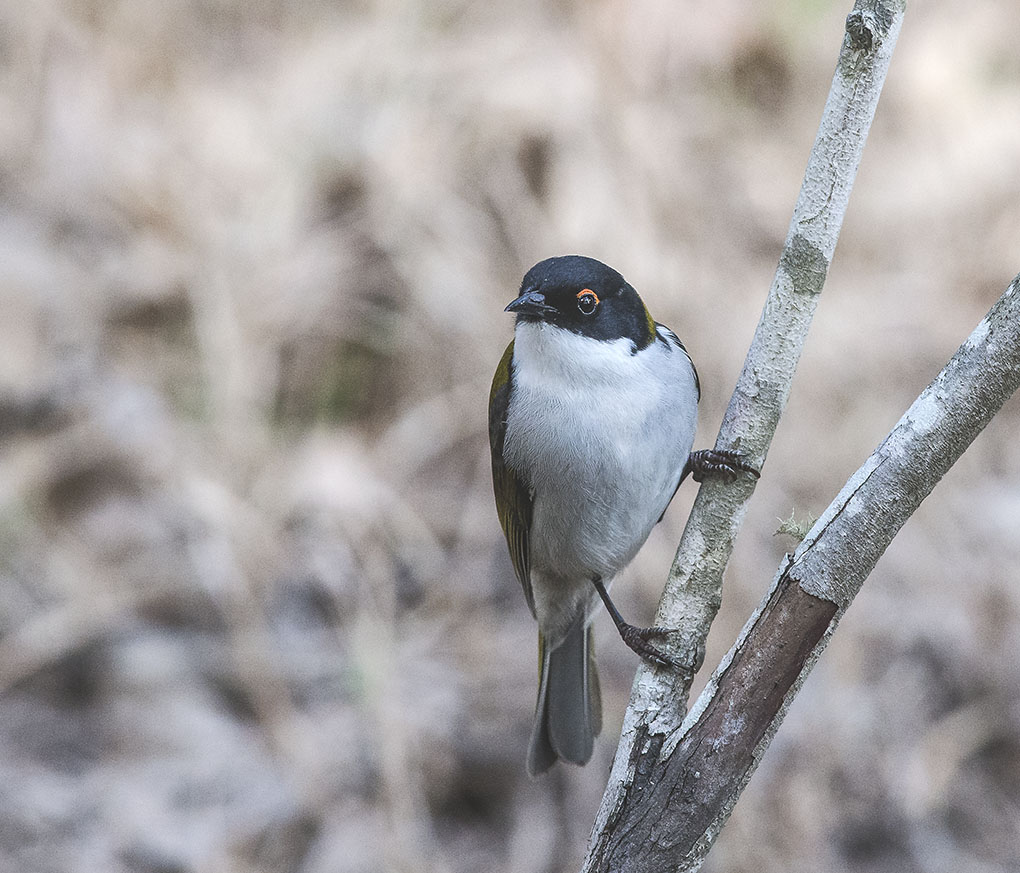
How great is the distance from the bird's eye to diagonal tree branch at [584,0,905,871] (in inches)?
34.6

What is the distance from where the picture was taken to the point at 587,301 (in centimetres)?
321

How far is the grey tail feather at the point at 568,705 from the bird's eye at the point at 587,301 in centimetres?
121

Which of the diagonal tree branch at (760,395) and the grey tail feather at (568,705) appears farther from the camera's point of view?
the grey tail feather at (568,705)

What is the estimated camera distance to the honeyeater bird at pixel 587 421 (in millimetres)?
3219

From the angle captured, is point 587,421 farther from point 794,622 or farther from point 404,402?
point 404,402

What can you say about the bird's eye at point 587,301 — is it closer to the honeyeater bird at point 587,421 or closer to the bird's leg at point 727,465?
the honeyeater bird at point 587,421

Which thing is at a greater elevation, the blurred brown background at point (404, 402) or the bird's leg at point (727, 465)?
the bird's leg at point (727, 465)

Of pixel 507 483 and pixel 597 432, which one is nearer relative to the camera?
pixel 597 432

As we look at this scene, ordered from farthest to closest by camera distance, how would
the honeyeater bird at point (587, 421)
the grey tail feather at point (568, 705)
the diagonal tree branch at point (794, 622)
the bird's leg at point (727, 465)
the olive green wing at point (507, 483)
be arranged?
the grey tail feather at point (568, 705)
the olive green wing at point (507, 483)
the honeyeater bird at point (587, 421)
the bird's leg at point (727, 465)
the diagonal tree branch at point (794, 622)

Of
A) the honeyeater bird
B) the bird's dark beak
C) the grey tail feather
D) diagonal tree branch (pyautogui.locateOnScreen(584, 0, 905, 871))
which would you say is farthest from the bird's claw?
the grey tail feather

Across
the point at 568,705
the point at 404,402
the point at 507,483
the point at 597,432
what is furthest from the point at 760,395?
the point at 404,402

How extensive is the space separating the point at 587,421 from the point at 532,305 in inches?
14.6

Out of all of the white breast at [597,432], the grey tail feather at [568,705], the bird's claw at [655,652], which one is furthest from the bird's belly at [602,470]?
the bird's claw at [655,652]

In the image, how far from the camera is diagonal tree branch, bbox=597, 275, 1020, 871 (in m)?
1.93
